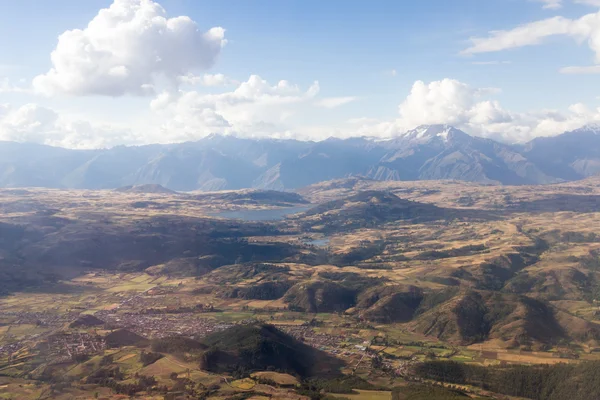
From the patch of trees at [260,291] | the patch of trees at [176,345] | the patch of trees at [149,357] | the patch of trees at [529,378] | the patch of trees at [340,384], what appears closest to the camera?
the patch of trees at [529,378]

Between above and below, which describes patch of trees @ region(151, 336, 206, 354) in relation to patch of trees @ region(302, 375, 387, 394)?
above

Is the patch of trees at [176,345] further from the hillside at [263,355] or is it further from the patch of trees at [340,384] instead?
the patch of trees at [340,384]

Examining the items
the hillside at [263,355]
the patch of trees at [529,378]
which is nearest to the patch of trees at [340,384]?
the hillside at [263,355]

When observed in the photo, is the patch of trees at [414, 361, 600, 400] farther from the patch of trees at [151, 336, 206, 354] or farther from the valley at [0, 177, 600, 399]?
the patch of trees at [151, 336, 206, 354]

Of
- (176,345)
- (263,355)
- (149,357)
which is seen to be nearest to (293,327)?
(263,355)

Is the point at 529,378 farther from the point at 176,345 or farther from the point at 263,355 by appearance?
the point at 176,345

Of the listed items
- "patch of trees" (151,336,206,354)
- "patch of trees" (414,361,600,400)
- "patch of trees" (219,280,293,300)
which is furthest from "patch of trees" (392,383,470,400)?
"patch of trees" (219,280,293,300)

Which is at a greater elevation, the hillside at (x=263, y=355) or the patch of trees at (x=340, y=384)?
the hillside at (x=263, y=355)

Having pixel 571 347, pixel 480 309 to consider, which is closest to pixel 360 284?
pixel 480 309
